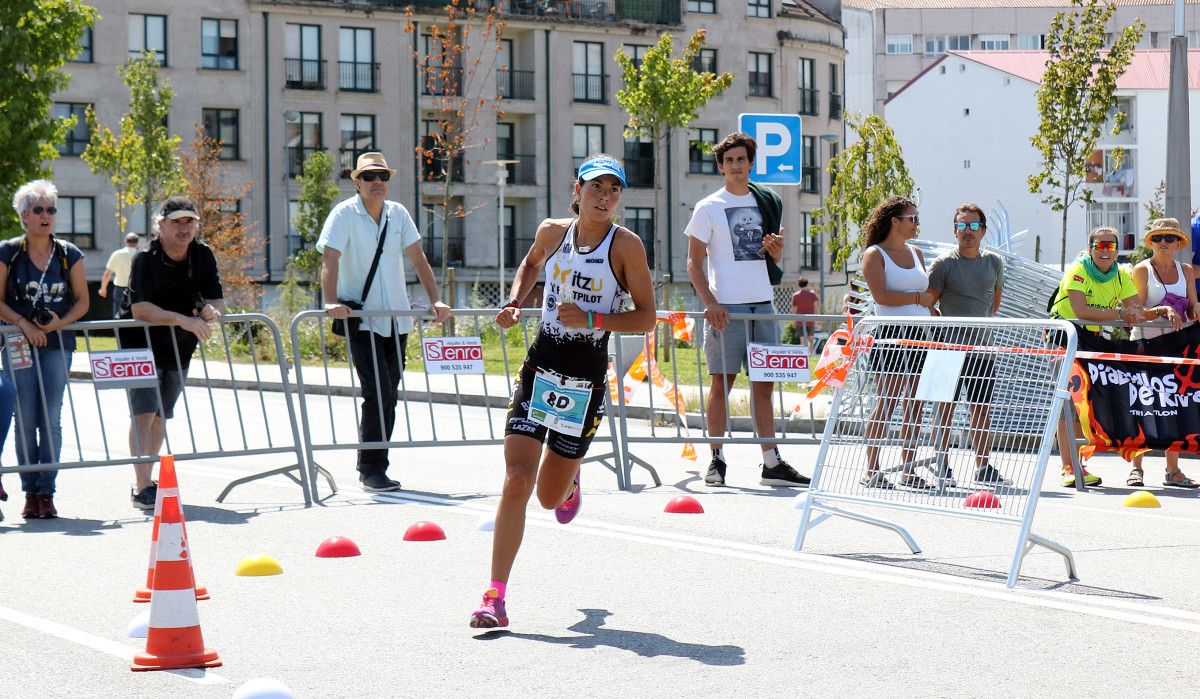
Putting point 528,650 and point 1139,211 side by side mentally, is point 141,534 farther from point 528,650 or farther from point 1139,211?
point 1139,211

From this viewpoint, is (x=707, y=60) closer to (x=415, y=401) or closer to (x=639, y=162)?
(x=639, y=162)

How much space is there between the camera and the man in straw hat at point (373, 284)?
436 inches

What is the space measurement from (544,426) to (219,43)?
49.9 meters

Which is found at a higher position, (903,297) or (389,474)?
(903,297)

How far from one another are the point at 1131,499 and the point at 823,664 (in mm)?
5552

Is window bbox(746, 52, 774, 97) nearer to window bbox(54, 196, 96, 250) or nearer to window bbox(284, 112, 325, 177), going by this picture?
window bbox(284, 112, 325, 177)

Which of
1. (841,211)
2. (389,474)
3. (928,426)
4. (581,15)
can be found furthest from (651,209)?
(928,426)

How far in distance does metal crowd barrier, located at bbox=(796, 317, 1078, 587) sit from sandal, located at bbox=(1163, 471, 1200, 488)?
3611mm

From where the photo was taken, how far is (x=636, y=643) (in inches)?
244

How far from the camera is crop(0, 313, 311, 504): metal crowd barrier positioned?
10.1 meters

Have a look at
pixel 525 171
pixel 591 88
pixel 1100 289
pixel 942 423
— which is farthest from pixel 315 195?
pixel 942 423

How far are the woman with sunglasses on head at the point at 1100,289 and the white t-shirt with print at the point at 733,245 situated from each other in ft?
8.40

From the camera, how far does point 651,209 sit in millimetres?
60906

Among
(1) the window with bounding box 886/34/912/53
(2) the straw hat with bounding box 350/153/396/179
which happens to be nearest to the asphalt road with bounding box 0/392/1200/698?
(2) the straw hat with bounding box 350/153/396/179
